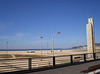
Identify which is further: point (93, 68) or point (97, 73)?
point (93, 68)

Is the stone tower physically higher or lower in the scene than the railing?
higher

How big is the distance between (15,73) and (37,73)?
1.33 metres

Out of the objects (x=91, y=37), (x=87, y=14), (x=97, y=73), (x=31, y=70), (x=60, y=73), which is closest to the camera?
(x=97, y=73)

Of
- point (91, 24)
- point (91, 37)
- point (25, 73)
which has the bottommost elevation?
point (25, 73)

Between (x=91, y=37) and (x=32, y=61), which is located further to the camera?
(x=91, y=37)

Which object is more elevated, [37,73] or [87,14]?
[87,14]

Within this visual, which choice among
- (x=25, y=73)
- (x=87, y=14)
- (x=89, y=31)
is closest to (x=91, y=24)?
(x=89, y=31)

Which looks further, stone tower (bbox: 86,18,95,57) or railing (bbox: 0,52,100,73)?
stone tower (bbox: 86,18,95,57)

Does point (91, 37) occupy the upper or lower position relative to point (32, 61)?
upper

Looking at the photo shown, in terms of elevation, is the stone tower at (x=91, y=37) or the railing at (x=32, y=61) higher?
the stone tower at (x=91, y=37)

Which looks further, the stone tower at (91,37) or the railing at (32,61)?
the stone tower at (91,37)

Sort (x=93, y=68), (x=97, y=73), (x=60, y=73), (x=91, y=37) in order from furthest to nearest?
(x=91, y=37), (x=60, y=73), (x=93, y=68), (x=97, y=73)

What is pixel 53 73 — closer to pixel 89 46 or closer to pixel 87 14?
pixel 89 46

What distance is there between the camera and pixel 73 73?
251 inches
